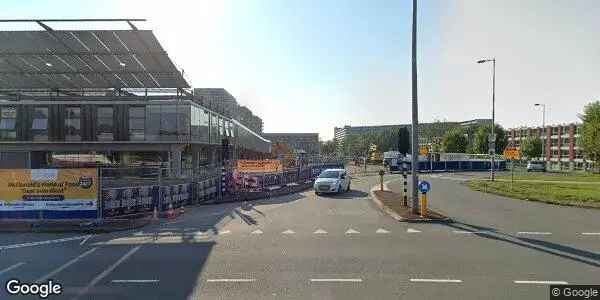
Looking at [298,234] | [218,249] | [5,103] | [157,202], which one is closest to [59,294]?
[218,249]

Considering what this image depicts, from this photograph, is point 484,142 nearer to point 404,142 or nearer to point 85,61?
point 85,61

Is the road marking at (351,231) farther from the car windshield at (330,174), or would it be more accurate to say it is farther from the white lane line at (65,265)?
the car windshield at (330,174)

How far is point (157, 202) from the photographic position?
1669 centimetres

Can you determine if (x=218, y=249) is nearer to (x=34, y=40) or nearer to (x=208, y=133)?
(x=34, y=40)

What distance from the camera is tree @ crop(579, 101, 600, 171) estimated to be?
55.8 metres

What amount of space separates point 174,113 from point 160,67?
4.07 meters

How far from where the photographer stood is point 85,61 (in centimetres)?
3253

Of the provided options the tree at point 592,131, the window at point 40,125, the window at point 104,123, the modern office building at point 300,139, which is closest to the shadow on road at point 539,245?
the window at point 104,123

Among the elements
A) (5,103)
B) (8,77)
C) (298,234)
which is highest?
(8,77)

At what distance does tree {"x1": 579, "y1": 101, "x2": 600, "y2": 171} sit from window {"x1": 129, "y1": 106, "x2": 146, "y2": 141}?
190 feet

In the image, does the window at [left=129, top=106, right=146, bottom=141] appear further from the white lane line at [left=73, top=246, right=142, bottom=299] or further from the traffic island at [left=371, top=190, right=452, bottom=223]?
the white lane line at [left=73, top=246, right=142, bottom=299]

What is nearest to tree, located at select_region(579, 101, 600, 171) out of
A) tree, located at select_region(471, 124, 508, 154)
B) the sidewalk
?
tree, located at select_region(471, 124, 508, 154)

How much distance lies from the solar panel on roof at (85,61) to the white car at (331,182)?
51.4 ft

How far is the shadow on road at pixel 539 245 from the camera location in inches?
352
